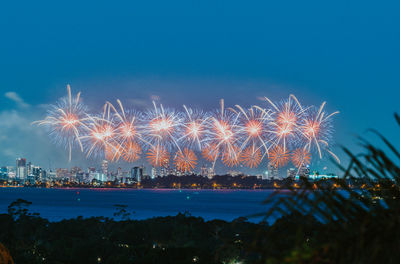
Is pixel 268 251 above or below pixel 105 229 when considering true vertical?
above

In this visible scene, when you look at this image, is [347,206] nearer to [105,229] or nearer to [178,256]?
[178,256]

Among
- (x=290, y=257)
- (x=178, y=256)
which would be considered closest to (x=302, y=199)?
(x=290, y=257)

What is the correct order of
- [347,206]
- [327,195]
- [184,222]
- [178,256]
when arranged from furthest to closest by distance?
[184,222] < [178,256] < [327,195] < [347,206]

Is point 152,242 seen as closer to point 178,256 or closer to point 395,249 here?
point 178,256

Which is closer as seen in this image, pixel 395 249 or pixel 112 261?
pixel 395 249

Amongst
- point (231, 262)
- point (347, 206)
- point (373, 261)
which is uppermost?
point (347, 206)

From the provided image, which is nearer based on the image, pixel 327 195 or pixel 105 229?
pixel 327 195

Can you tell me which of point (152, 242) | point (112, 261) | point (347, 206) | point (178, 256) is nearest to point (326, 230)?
point (347, 206)

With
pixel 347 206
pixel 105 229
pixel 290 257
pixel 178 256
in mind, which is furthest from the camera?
pixel 105 229

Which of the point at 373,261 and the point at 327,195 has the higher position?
the point at 327,195
